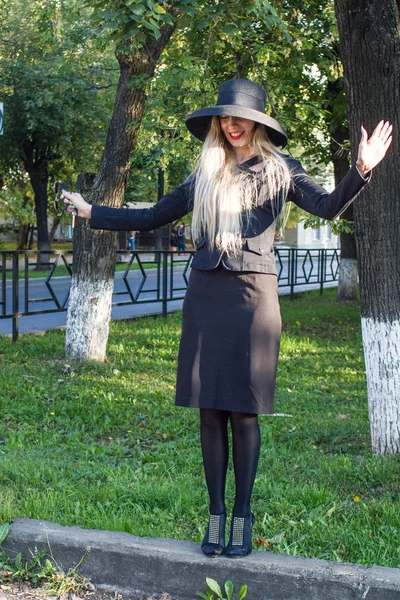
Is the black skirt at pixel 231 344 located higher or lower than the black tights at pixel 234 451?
higher

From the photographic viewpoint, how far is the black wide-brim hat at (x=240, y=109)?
3.39 m

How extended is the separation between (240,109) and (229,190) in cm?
33

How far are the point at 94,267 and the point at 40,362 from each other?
4.00ft

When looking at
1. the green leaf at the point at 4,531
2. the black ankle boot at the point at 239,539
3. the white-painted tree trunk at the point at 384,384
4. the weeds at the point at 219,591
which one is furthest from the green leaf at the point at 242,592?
the white-painted tree trunk at the point at 384,384

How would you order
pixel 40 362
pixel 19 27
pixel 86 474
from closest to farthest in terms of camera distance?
pixel 86 474 → pixel 40 362 → pixel 19 27

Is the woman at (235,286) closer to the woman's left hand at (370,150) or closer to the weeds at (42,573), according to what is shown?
the woman's left hand at (370,150)

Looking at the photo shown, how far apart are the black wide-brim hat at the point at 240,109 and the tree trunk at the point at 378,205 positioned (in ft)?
5.78

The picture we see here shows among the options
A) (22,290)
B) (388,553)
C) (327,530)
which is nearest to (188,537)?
(327,530)

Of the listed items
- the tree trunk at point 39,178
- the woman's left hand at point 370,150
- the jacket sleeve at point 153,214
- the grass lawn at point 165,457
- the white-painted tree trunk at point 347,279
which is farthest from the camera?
the tree trunk at point 39,178

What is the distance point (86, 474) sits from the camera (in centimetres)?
487

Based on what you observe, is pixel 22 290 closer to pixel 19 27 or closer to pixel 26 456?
pixel 26 456

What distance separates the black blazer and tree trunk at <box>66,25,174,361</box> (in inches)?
218

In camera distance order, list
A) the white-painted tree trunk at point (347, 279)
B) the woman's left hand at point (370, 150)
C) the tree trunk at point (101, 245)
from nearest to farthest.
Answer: the woman's left hand at point (370, 150), the tree trunk at point (101, 245), the white-painted tree trunk at point (347, 279)

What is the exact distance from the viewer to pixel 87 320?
9.19 metres
